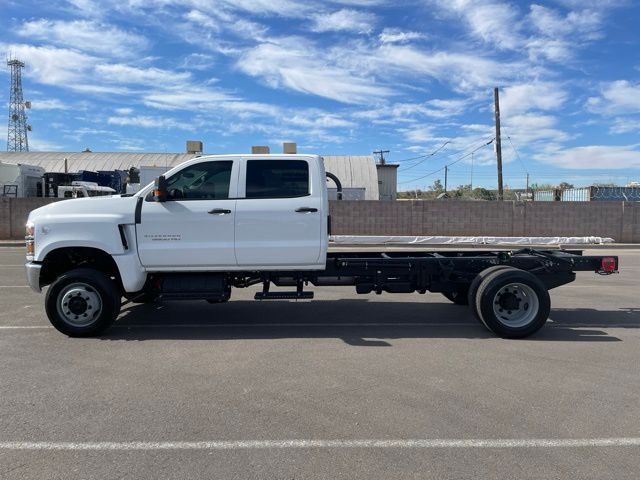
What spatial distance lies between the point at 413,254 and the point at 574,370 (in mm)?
2960

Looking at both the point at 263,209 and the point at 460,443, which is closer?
the point at 460,443

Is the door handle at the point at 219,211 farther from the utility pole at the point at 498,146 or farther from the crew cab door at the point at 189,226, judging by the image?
the utility pole at the point at 498,146

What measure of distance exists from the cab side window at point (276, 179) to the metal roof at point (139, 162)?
3569cm

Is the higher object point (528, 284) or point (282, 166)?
point (282, 166)

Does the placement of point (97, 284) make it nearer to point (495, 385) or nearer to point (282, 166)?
point (282, 166)

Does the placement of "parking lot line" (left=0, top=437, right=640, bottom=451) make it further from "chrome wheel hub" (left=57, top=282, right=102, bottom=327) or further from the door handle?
the door handle

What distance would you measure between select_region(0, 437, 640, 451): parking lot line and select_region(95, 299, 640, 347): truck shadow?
8.45 ft

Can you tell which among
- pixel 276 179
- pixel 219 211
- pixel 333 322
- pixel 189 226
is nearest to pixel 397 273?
pixel 333 322

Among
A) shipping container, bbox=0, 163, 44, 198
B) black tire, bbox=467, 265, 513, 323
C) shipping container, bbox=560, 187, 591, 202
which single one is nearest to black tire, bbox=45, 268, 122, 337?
black tire, bbox=467, 265, 513, 323

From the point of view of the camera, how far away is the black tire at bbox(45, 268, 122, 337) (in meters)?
6.57

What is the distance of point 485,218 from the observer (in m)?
24.0

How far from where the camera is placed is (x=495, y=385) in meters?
4.99

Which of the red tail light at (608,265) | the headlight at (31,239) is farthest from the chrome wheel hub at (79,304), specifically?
the red tail light at (608,265)

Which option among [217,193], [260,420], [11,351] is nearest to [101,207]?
[217,193]
